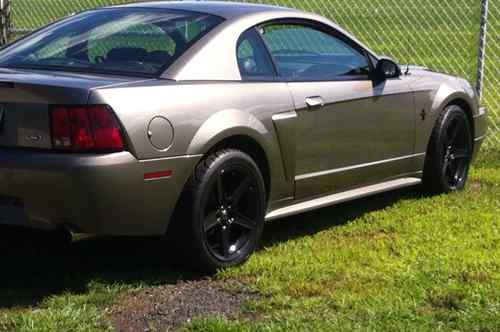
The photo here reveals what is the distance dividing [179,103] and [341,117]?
55.5 inches

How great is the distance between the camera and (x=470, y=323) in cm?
454

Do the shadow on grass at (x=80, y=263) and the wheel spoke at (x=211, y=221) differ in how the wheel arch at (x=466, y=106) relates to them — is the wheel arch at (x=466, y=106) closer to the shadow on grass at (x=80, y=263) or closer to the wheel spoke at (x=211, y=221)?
the shadow on grass at (x=80, y=263)

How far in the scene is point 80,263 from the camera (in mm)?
5539

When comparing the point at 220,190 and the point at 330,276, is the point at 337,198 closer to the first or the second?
the point at 330,276

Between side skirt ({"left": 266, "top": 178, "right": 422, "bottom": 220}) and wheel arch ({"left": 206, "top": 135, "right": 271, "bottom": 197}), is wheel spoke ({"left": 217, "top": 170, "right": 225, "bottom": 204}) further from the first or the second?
side skirt ({"left": 266, "top": 178, "right": 422, "bottom": 220})

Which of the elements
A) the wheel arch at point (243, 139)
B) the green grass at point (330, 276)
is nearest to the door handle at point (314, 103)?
the wheel arch at point (243, 139)

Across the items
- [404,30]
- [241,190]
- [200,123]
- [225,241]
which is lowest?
[404,30]

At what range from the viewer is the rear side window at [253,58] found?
5637mm

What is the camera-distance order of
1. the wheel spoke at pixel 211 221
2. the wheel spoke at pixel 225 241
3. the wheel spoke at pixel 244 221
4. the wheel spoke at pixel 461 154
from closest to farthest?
the wheel spoke at pixel 211 221, the wheel spoke at pixel 225 241, the wheel spoke at pixel 244 221, the wheel spoke at pixel 461 154

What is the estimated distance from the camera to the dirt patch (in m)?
4.59

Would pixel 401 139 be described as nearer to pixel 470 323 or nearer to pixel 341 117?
pixel 341 117

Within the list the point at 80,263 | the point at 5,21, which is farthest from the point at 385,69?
the point at 5,21

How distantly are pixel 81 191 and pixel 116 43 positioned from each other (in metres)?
1.24

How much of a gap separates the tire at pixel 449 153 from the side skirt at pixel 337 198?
0.60 ft
